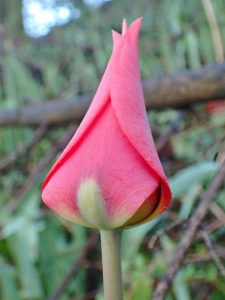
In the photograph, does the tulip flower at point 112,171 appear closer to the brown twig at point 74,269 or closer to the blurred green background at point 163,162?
the blurred green background at point 163,162

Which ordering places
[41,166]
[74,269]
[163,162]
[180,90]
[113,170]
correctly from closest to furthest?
[113,170] < [180,90] < [74,269] < [41,166] < [163,162]

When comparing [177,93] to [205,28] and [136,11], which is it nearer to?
[205,28]

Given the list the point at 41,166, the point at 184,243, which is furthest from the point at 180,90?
the point at 41,166

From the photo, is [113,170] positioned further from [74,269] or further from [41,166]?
[41,166]

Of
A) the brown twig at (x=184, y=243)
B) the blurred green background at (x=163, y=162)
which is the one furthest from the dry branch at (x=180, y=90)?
the brown twig at (x=184, y=243)

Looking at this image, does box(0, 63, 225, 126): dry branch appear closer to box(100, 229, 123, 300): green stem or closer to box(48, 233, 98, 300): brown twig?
box(48, 233, 98, 300): brown twig

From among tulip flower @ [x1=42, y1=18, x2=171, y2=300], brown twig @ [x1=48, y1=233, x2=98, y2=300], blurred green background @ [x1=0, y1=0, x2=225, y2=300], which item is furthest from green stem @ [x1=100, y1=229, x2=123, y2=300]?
brown twig @ [x1=48, y1=233, x2=98, y2=300]
